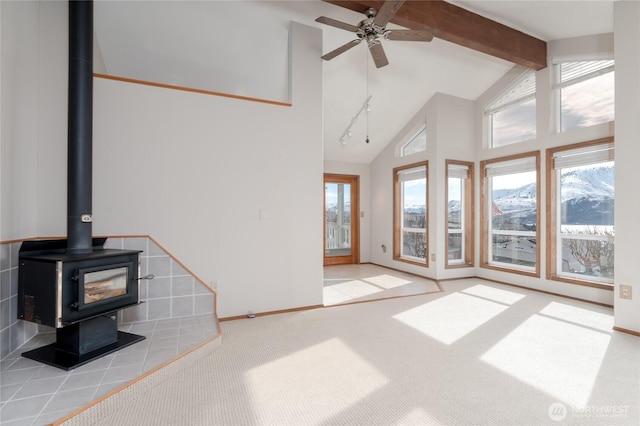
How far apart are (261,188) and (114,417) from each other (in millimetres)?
2316

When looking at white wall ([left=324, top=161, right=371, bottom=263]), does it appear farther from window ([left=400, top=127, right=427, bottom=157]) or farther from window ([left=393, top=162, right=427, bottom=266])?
window ([left=400, top=127, right=427, bottom=157])

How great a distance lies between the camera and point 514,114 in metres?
4.96

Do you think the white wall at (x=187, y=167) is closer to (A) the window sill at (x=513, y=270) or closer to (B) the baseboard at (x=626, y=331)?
(B) the baseboard at (x=626, y=331)

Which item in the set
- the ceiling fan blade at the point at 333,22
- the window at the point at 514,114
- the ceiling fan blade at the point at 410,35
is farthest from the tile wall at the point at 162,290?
the window at the point at 514,114

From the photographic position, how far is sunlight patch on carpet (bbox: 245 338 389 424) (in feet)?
6.12

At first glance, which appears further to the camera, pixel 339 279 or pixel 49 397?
pixel 339 279

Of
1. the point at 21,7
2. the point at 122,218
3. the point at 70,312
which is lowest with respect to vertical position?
the point at 70,312

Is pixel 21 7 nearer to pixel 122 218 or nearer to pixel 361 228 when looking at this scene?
pixel 122 218

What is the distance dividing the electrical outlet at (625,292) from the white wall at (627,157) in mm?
32

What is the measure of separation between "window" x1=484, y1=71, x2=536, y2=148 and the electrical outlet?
243 centimetres

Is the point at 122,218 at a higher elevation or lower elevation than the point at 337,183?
lower

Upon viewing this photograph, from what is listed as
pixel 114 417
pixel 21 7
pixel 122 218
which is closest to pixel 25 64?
pixel 21 7

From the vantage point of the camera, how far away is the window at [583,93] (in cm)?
387

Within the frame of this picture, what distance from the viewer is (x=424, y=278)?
17.8ft
